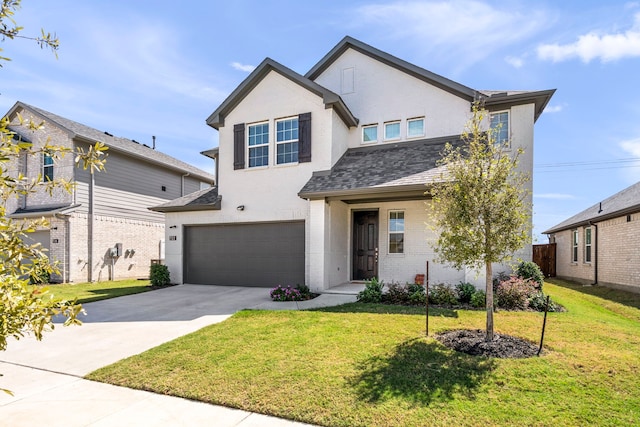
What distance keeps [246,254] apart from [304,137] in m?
4.71

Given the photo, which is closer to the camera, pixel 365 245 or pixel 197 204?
pixel 365 245

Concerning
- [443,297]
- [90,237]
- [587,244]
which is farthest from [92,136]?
[587,244]

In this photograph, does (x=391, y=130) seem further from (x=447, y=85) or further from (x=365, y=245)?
(x=365, y=245)

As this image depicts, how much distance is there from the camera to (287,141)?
11609 mm

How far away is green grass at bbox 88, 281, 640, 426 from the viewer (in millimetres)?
3508

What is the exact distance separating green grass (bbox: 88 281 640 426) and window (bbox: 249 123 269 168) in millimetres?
6748

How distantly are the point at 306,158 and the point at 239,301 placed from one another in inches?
200

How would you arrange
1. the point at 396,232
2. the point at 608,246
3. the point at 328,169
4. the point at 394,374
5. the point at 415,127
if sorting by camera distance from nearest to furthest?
the point at 394,374, the point at 328,169, the point at 396,232, the point at 415,127, the point at 608,246

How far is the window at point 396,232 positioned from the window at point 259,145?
4.90m

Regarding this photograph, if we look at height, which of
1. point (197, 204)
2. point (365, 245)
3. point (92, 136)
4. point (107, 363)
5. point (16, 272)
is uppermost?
point (92, 136)

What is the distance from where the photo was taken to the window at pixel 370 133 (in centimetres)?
1236

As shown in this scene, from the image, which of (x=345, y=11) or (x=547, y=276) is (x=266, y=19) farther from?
(x=547, y=276)

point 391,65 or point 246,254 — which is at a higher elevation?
point 391,65

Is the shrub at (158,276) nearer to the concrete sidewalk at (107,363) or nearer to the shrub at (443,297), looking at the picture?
the concrete sidewalk at (107,363)
